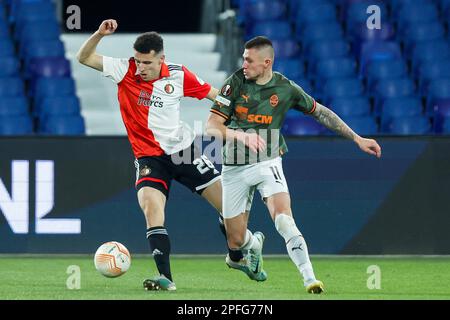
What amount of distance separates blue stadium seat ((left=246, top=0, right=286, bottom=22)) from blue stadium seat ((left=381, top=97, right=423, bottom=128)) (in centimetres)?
274

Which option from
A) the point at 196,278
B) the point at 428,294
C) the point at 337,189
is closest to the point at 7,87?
the point at 337,189

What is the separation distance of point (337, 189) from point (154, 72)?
14.0 feet

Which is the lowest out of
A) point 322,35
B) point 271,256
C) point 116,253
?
point 271,256

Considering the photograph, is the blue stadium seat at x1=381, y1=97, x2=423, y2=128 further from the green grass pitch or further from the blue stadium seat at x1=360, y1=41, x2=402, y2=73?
the green grass pitch

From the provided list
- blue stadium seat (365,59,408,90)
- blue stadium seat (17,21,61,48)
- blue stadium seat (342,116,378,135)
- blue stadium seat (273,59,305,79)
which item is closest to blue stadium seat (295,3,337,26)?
blue stadium seat (273,59,305,79)

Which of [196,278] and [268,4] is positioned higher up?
[268,4]

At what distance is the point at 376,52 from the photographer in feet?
55.2

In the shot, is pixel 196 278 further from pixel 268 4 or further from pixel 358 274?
pixel 268 4

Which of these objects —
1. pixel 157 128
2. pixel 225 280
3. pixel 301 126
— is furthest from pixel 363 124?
pixel 157 128

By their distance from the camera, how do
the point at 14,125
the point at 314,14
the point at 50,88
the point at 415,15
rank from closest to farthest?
the point at 14,125
the point at 50,88
the point at 415,15
the point at 314,14

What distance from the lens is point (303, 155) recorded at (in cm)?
1363

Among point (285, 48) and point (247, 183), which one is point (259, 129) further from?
point (285, 48)

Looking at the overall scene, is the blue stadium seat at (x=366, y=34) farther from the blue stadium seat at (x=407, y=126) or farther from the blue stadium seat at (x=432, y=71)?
the blue stadium seat at (x=407, y=126)

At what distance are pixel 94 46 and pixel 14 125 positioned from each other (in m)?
5.70
